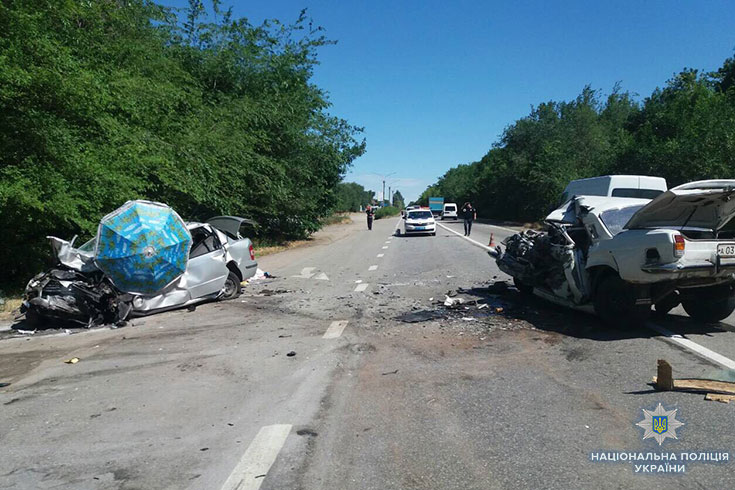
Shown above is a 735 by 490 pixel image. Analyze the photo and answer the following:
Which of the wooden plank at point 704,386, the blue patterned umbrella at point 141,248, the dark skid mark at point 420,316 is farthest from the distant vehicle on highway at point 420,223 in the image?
the wooden plank at point 704,386

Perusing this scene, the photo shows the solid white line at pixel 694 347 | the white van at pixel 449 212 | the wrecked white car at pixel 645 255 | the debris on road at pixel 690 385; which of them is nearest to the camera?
the debris on road at pixel 690 385

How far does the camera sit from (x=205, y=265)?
10055 mm

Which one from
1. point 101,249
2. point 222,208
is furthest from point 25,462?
point 222,208

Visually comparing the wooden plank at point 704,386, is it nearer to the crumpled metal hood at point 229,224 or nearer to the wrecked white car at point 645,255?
the wrecked white car at point 645,255

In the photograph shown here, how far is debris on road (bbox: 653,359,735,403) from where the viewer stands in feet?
15.5

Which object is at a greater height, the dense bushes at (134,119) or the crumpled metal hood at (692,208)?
the dense bushes at (134,119)

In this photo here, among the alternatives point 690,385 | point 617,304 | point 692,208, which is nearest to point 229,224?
point 617,304

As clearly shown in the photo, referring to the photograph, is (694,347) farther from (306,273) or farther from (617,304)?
(306,273)

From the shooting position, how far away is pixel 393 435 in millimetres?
4105

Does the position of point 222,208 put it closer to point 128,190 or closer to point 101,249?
point 128,190

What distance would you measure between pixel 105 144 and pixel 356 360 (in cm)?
793

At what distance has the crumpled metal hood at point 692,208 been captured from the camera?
6.28m

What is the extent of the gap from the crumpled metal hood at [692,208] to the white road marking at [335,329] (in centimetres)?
421

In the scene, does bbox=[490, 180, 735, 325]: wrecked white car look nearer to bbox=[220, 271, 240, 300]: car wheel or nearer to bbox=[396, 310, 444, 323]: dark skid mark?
bbox=[396, 310, 444, 323]: dark skid mark
